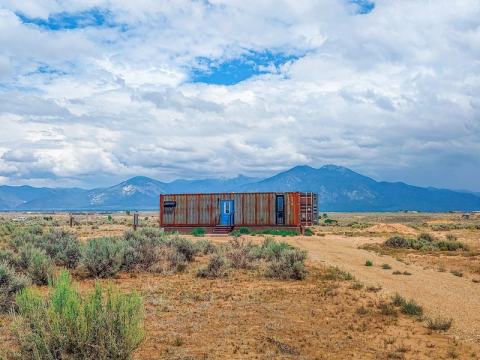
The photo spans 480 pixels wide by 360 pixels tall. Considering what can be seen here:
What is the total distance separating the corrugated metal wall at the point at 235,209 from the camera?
36.0 meters

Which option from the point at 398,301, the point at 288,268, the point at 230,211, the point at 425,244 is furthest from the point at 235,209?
the point at 398,301

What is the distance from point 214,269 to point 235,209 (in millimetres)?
22082

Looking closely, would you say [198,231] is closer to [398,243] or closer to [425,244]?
[398,243]

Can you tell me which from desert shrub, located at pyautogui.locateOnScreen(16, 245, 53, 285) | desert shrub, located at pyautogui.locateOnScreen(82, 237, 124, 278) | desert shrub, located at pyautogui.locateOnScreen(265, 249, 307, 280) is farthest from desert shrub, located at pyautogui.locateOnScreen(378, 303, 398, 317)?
desert shrub, located at pyautogui.locateOnScreen(16, 245, 53, 285)

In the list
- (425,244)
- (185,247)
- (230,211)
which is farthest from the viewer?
(230,211)

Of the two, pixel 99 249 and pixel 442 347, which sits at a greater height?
pixel 99 249

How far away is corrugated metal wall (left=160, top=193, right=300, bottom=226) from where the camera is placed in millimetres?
36000

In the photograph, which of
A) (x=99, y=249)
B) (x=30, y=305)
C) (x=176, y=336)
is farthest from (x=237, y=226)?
(x=30, y=305)

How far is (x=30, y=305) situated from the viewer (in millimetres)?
5980

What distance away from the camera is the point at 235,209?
122 ft

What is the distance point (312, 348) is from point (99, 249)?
8827 millimetres

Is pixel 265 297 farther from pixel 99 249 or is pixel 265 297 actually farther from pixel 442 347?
pixel 99 249

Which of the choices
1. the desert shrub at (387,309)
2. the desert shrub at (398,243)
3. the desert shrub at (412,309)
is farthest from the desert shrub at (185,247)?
the desert shrub at (398,243)

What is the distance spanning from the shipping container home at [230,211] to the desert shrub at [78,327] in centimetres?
2987
